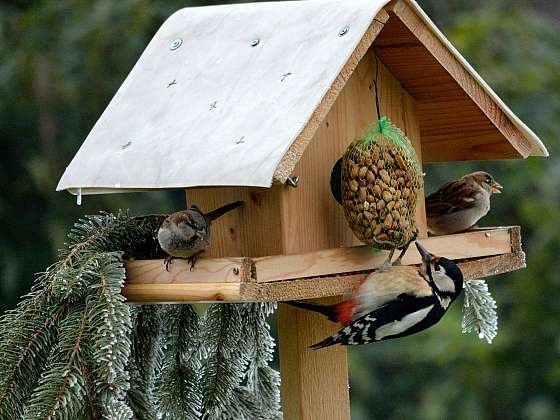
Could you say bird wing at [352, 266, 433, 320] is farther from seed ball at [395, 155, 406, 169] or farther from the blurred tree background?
the blurred tree background

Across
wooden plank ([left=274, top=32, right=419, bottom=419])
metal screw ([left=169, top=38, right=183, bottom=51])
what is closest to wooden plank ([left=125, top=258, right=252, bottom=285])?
wooden plank ([left=274, top=32, right=419, bottom=419])

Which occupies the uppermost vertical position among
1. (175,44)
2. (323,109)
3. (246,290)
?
(175,44)

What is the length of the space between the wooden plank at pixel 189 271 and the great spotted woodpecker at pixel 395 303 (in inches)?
12.4

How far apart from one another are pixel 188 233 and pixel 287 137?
36 centimetres

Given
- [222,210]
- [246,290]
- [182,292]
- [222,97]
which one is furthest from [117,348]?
[222,97]

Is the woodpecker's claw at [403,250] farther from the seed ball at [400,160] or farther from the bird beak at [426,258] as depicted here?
the seed ball at [400,160]

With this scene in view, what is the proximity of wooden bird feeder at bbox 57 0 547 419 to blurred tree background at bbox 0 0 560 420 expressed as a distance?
113 inches

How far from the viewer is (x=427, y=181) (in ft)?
21.1

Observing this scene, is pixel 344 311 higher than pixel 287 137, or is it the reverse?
pixel 287 137

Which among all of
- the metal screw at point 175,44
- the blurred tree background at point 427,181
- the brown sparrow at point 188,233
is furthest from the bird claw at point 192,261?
the blurred tree background at point 427,181

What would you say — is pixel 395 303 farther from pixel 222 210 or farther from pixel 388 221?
pixel 222 210

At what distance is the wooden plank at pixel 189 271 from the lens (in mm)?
2564

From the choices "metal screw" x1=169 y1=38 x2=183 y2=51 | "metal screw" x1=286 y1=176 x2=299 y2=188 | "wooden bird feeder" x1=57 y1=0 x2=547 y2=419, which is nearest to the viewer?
"wooden bird feeder" x1=57 y1=0 x2=547 y2=419

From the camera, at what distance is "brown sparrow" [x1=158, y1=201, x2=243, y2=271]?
2.74 m
